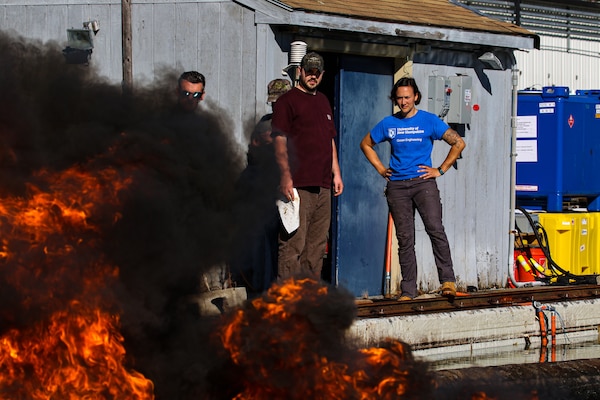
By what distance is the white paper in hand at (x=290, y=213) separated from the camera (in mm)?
8453

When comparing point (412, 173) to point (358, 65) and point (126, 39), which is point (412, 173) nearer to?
point (358, 65)

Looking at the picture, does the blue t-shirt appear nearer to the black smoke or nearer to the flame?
the black smoke

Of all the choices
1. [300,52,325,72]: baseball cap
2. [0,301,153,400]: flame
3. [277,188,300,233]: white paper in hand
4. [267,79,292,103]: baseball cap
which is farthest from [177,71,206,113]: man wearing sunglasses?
[0,301,153,400]: flame

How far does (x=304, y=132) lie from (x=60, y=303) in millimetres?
3775

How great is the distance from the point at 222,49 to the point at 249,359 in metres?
5.06

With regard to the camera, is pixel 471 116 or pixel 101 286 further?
pixel 471 116

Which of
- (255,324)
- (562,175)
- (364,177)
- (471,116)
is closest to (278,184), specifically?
(255,324)

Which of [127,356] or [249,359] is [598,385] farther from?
[127,356]

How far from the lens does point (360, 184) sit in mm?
11305

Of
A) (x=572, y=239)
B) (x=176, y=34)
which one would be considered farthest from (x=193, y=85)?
(x=572, y=239)

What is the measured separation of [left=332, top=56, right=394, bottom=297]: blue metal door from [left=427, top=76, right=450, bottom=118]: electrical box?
47cm

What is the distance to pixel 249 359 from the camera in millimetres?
5480

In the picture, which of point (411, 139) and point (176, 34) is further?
point (176, 34)

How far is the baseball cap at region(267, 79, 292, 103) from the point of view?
30.7 feet
